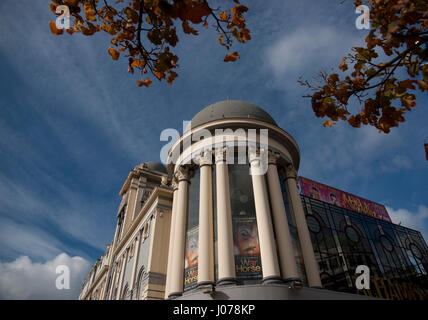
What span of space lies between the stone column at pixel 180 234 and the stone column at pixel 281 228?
566cm

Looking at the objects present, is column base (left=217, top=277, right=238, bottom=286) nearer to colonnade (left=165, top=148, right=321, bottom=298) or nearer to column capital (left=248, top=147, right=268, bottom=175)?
colonnade (left=165, top=148, right=321, bottom=298)

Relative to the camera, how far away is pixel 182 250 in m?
16.2

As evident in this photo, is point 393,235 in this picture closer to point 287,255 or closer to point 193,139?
point 287,255

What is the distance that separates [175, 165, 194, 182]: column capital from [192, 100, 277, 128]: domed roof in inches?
130

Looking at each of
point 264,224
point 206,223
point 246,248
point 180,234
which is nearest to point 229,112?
point 206,223

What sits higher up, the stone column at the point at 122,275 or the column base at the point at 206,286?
the stone column at the point at 122,275

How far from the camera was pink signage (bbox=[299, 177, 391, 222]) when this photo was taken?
35.8 metres

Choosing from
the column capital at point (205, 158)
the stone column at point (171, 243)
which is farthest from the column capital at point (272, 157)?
the stone column at point (171, 243)

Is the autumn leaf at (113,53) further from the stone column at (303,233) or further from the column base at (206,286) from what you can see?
the stone column at (303,233)

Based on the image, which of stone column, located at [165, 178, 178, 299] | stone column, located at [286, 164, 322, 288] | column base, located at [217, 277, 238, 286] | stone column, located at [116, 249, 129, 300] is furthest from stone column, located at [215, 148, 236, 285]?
stone column, located at [116, 249, 129, 300]

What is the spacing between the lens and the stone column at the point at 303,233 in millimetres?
15164

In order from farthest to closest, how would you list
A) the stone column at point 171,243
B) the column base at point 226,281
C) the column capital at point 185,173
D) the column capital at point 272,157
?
the column capital at point 185,173 < the column capital at point 272,157 < the stone column at point 171,243 < the column base at point 226,281

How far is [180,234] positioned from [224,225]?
3530mm
